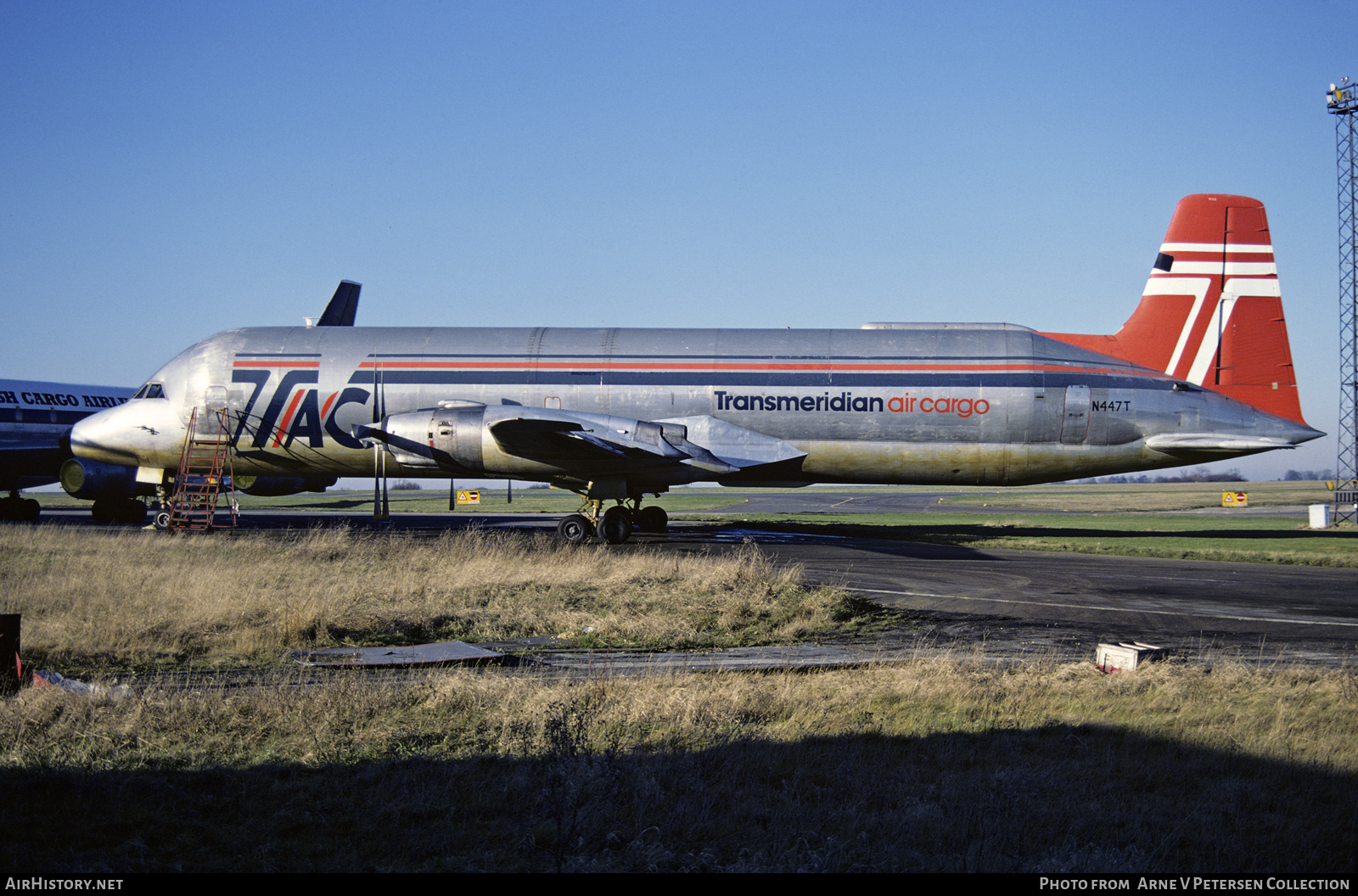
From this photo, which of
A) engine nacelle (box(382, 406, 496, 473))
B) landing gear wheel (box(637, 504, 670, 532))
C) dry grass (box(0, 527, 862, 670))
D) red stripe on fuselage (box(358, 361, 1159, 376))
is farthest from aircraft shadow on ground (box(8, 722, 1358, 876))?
landing gear wheel (box(637, 504, 670, 532))

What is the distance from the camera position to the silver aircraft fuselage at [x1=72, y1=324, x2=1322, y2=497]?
2364 cm

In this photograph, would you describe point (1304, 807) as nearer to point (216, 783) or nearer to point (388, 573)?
point (216, 783)

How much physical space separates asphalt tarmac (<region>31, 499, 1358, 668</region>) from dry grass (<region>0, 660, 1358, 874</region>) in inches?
98.0

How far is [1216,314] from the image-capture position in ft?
81.8

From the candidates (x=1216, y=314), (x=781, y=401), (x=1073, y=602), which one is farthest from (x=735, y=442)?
(x=1216, y=314)

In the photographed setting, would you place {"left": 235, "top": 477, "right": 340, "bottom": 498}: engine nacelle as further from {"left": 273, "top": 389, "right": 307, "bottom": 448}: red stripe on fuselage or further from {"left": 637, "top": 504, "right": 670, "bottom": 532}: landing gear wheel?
{"left": 637, "top": 504, "right": 670, "bottom": 532}: landing gear wheel

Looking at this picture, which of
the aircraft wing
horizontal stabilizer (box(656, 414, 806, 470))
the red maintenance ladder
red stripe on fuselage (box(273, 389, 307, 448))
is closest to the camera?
horizontal stabilizer (box(656, 414, 806, 470))

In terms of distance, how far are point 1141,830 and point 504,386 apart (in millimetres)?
20610

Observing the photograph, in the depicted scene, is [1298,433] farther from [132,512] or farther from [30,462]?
[30,462]

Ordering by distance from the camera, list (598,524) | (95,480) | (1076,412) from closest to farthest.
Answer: (1076,412), (598,524), (95,480)

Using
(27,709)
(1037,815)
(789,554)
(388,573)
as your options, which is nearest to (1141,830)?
(1037,815)

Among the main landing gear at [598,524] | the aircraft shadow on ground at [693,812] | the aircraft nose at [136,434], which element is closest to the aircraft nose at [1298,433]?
the main landing gear at [598,524]

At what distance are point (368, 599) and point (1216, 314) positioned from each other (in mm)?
23841

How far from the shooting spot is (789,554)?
22062 mm
